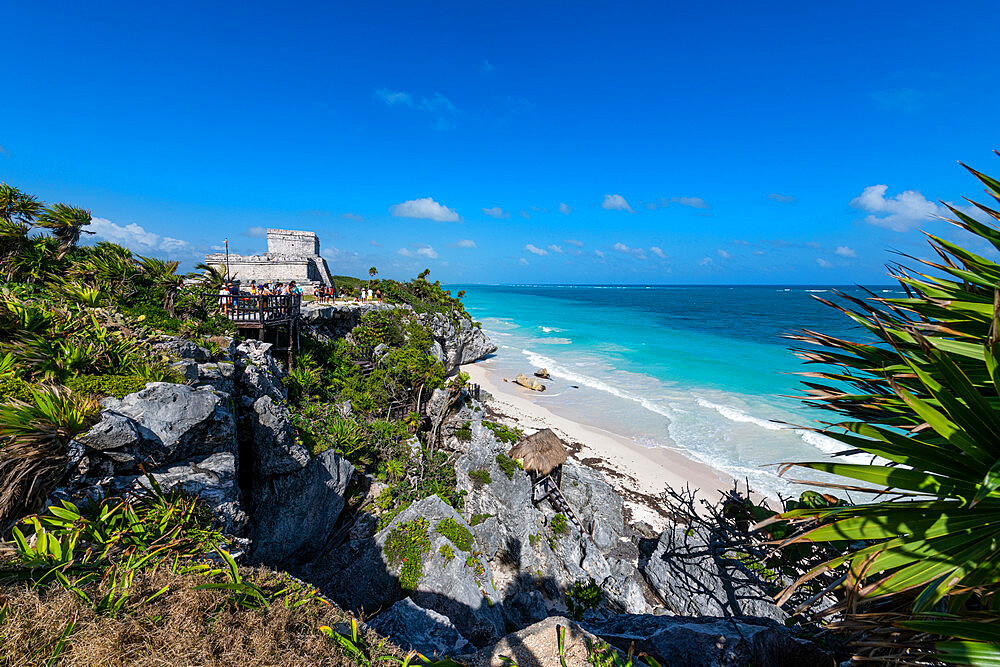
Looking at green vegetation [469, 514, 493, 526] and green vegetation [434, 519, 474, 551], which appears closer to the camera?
green vegetation [434, 519, 474, 551]

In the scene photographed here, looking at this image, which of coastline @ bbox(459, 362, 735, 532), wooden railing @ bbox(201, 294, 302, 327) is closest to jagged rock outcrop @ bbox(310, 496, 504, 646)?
coastline @ bbox(459, 362, 735, 532)

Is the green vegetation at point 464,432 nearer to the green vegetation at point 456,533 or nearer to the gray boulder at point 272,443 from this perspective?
the green vegetation at point 456,533

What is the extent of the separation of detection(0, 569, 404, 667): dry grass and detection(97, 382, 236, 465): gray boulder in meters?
2.50

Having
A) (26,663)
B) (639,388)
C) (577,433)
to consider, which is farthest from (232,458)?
(639,388)

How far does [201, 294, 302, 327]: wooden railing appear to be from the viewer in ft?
36.7

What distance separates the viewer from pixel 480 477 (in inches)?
449

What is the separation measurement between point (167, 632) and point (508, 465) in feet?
31.4

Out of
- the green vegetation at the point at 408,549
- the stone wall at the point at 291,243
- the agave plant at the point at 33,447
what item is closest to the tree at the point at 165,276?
the agave plant at the point at 33,447

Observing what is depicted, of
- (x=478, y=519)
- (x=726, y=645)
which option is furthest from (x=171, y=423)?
(x=478, y=519)

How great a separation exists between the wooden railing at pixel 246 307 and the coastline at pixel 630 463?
10.5m

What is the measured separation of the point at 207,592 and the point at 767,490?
1632 centimetres

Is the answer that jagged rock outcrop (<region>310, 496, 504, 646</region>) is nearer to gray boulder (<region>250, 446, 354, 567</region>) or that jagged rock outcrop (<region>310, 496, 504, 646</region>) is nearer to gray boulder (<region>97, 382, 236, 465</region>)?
gray boulder (<region>250, 446, 354, 567</region>)

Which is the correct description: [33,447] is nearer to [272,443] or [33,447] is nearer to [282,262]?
[272,443]

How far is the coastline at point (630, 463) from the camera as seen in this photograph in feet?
42.6
